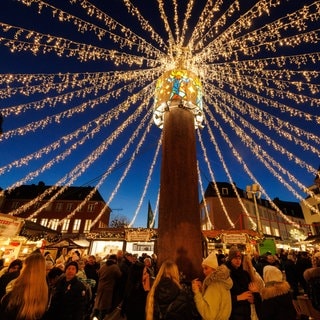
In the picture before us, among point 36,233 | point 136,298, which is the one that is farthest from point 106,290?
point 36,233

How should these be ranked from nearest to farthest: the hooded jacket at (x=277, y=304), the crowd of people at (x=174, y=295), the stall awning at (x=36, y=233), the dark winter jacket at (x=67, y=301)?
the crowd of people at (x=174, y=295)
the hooded jacket at (x=277, y=304)
the dark winter jacket at (x=67, y=301)
the stall awning at (x=36, y=233)

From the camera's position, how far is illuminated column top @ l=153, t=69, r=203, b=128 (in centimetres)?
659

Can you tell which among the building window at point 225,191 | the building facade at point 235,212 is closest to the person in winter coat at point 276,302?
the building facade at point 235,212

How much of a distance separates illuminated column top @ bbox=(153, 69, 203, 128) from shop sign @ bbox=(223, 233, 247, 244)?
11.0 metres

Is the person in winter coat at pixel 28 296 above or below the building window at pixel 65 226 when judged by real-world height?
below

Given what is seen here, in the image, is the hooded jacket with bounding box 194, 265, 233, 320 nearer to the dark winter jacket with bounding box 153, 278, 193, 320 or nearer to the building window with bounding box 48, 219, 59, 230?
the dark winter jacket with bounding box 153, 278, 193, 320

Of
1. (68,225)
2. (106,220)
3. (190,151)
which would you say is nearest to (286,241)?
(106,220)

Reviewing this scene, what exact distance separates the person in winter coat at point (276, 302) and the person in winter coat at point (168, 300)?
926 mm

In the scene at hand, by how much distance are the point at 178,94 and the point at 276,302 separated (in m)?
5.44

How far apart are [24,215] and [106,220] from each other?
13.6 m

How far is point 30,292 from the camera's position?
8.19 feet

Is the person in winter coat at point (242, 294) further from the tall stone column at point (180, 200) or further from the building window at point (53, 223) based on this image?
the building window at point (53, 223)

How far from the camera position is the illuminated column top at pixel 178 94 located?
659cm

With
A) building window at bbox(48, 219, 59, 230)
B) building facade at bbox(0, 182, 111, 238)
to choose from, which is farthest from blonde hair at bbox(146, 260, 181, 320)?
building window at bbox(48, 219, 59, 230)
